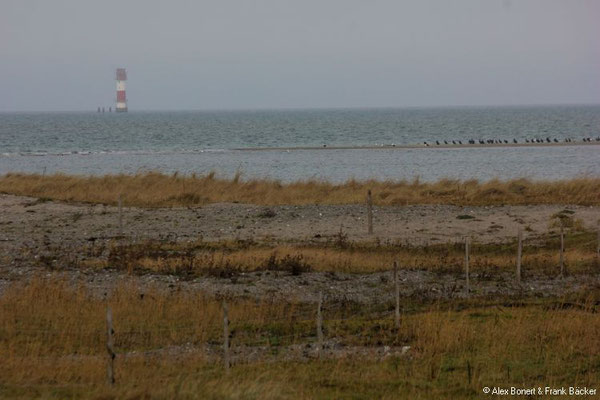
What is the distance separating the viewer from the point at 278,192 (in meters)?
49.2

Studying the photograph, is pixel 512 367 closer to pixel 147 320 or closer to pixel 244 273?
pixel 147 320

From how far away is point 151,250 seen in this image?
99.2 ft

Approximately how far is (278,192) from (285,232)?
1362cm

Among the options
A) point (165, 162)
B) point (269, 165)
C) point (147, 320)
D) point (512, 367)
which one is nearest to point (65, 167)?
point (165, 162)

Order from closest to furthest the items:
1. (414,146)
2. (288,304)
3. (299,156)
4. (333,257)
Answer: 1. (288,304)
2. (333,257)
3. (299,156)
4. (414,146)

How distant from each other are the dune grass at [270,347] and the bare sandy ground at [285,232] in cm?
185

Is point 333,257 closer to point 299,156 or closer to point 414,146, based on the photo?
point 299,156

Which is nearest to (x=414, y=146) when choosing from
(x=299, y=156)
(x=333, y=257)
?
(x=299, y=156)

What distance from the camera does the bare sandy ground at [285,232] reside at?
24156 mm

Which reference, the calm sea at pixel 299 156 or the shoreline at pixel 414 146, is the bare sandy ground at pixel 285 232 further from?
the shoreline at pixel 414 146

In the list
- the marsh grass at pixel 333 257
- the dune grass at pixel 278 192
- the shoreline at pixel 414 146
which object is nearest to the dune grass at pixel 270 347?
the marsh grass at pixel 333 257

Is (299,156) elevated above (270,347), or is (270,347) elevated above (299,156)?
(270,347)

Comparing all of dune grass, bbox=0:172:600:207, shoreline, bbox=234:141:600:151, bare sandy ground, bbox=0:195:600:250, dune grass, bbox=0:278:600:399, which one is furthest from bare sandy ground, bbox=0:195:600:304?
shoreline, bbox=234:141:600:151


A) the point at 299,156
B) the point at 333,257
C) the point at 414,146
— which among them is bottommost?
the point at 299,156
